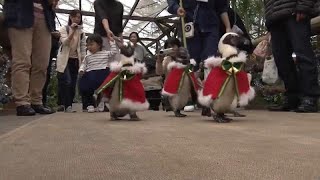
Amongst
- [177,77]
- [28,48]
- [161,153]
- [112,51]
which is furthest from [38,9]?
[161,153]

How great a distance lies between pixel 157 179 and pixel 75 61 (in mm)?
5143

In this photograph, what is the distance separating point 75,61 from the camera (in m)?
6.72

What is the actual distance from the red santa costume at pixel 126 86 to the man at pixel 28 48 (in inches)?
35.7

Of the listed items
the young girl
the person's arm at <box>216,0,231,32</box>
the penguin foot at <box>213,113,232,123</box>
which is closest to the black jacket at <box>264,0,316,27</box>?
the person's arm at <box>216,0,231,32</box>

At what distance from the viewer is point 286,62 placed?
5.48 meters

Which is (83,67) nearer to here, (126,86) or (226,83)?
(126,86)

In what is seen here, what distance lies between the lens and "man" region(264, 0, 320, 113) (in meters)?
4.96

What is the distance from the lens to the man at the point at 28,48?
479 centimetres

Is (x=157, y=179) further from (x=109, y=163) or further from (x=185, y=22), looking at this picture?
(x=185, y=22)

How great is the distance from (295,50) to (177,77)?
52.8 inches

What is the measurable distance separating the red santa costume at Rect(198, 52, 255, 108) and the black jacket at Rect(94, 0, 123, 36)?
2294 millimetres

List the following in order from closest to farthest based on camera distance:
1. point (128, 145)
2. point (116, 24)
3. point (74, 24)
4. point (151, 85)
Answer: point (128, 145) < point (116, 24) < point (74, 24) < point (151, 85)

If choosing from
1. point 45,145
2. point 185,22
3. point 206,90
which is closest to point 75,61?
point 185,22

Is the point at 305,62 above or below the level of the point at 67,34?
below
